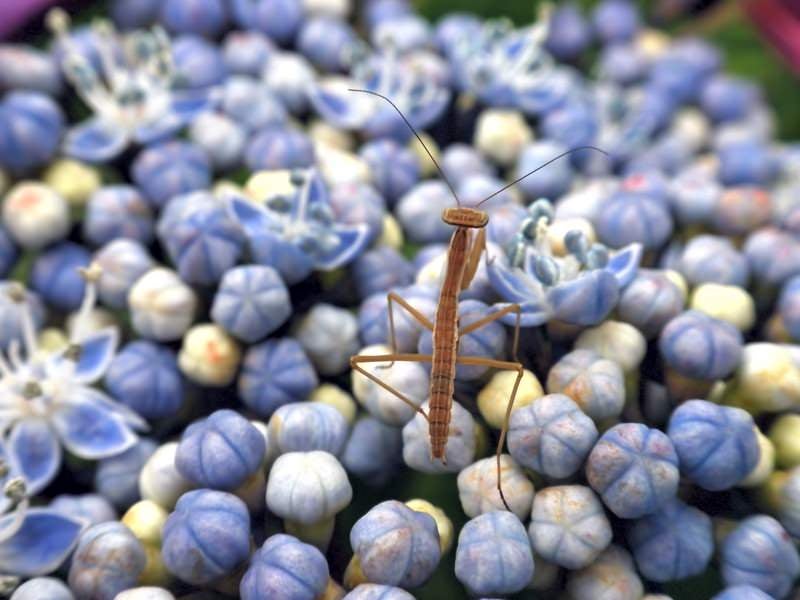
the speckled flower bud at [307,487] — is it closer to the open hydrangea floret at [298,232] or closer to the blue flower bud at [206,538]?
the blue flower bud at [206,538]

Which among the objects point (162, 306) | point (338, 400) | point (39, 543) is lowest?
point (39, 543)

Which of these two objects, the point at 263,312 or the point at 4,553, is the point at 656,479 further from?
the point at 4,553

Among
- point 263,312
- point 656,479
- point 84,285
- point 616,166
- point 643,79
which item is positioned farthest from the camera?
point 643,79

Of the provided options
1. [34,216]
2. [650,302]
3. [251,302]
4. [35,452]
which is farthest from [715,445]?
[34,216]

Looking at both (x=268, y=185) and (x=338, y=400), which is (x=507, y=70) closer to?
(x=268, y=185)

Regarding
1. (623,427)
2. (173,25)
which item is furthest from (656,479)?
(173,25)

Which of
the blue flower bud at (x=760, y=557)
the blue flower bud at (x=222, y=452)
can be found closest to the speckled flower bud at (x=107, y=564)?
the blue flower bud at (x=222, y=452)

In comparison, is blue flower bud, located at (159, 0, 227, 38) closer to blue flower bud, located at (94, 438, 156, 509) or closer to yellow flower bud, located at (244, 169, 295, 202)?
yellow flower bud, located at (244, 169, 295, 202)
